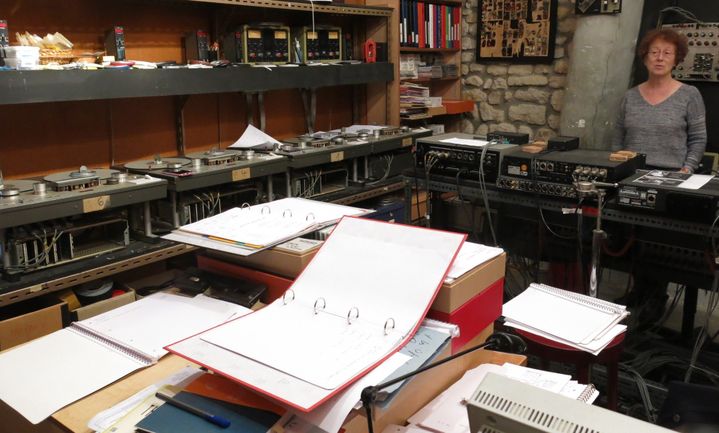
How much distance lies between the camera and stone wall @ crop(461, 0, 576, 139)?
4.14 metres

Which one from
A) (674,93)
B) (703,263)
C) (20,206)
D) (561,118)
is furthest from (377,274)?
(561,118)

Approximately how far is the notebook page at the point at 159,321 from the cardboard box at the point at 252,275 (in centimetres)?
9

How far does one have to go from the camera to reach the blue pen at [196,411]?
0.95 metres

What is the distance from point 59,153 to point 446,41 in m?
2.90

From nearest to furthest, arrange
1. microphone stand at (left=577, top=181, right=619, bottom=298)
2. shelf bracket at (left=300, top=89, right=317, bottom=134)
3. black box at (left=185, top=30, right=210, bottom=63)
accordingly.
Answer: microphone stand at (left=577, top=181, right=619, bottom=298), black box at (left=185, top=30, right=210, bottom=63), shelf bracket at (left=300, top=89, right=317, bottom=134)

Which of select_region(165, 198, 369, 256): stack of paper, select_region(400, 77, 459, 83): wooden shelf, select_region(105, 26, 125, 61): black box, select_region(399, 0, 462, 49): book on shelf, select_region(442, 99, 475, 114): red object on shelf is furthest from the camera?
select_region(442, 99, 475, 114): red object on shelf

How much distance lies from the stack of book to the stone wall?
0.57m

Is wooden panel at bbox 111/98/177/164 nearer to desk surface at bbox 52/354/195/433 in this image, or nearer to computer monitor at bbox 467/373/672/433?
desk surface at bbox 52/354/195/433

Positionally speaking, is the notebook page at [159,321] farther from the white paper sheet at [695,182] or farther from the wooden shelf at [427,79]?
the wooden shelf at [427,79]

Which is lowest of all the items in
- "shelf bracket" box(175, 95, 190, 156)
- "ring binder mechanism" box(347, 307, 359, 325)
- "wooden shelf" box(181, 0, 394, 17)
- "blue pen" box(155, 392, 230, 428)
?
"blue pen" box(155, 392, 230, 428)

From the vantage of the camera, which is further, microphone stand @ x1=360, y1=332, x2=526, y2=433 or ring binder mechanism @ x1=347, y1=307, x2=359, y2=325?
ring binder mechanism @ x1=347, y1=307, x2=359, y2=325

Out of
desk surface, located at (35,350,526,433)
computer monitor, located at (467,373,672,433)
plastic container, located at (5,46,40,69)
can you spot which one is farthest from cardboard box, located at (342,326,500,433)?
plastic container, located at (5,46,40,69)

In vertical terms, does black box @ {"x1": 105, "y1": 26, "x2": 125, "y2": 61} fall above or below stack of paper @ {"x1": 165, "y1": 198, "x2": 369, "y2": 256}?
above

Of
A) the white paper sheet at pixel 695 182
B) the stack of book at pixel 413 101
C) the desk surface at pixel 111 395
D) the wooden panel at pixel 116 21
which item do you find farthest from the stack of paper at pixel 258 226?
the stack of book at pixel 413 101
